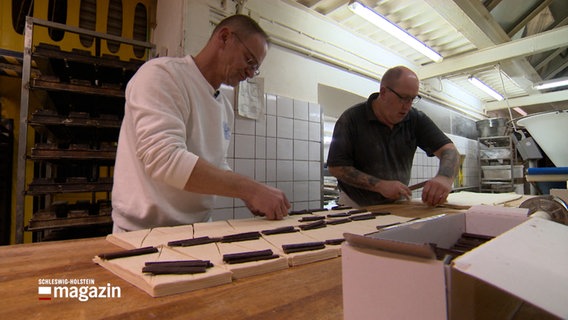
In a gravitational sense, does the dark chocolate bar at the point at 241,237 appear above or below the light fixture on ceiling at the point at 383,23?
below

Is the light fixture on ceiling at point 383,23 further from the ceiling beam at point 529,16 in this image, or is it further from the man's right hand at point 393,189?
the man's right hand at point 393,189

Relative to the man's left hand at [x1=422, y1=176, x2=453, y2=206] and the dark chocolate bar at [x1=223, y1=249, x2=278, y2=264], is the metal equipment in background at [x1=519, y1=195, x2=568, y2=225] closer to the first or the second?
the man's left hand at [x1=422, y1=176, x2=453, y2=206]

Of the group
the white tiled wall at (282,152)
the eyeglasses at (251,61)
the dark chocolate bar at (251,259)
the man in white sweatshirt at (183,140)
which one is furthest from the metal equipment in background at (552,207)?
the white tiled wall at (282,152)

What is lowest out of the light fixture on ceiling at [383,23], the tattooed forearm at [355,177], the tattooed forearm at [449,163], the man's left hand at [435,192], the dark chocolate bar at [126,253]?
the dark chocolate bar at [126,253]

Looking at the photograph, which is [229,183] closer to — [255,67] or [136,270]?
[136,270]

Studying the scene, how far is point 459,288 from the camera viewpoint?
290 mm

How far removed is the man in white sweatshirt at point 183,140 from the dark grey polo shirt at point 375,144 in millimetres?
995

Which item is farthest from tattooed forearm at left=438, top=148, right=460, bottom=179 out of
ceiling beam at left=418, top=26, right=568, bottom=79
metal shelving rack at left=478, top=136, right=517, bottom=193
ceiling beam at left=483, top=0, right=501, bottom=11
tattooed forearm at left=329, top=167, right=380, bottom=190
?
metal shelving rack at left=478, top=136, right=517, bottom=193

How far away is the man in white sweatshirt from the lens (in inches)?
40.3

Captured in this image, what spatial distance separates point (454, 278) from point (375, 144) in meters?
2.01

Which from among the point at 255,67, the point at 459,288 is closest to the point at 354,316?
the point at 459,288

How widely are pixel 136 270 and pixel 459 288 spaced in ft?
1.86

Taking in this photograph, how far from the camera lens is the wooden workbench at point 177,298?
0.45m

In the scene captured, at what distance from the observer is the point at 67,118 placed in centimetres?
198
